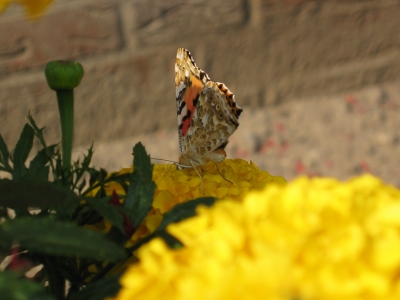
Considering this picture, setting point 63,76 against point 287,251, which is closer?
point 287,251

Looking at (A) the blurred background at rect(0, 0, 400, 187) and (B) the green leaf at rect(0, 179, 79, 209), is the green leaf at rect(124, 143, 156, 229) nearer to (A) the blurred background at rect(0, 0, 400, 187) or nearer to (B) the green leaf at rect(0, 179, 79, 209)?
(B) the green leaf at rect(0, 179, 79, 209)

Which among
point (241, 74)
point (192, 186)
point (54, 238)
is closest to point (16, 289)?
point (54, 238)

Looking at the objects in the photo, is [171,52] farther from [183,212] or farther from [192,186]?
[183,212]

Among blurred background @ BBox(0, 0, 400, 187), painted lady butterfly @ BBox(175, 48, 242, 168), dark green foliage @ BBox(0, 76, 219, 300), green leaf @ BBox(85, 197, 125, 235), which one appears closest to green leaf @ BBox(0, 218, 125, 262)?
dark green foliage @ BBox(0, 76, 219, 300)

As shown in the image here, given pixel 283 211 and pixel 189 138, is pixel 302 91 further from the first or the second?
pixel 283 211

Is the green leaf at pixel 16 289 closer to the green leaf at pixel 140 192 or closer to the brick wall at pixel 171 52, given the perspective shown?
the green leaf at pixel 140 192

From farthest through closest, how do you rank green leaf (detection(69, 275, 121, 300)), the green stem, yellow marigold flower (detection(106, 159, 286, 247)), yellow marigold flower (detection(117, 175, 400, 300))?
the green stem < yellow marigold flower (detection(106, 159, 286, 247)) < green leaf (detection(69, 275, 121, 300)) < yellow marigold flower (detection(117, 175, 400, 300))
